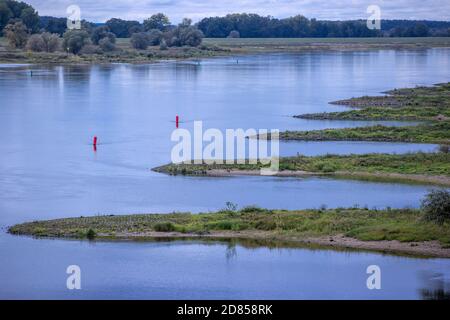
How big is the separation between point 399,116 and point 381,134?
9.97 m

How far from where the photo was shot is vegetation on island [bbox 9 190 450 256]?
28.2 m

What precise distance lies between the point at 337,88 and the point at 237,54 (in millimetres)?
72928

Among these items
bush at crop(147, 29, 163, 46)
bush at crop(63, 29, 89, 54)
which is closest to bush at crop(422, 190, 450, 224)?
bush at crop(63, 29, 89, 54)

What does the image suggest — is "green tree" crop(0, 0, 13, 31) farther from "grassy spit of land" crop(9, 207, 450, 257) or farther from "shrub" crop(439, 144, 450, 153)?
"grassy spit of land" crop(9, 207, 450, 257)

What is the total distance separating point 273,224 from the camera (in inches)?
1171

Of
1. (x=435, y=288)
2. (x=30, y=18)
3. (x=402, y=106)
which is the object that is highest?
(x=30, y=18)

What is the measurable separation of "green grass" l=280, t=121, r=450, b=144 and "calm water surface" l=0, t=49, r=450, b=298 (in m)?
1.47

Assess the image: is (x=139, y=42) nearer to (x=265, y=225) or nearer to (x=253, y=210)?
(x=253, y=210)

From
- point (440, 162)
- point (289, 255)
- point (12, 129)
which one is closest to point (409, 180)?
point (440, 162)

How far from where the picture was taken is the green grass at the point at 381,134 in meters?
49.8

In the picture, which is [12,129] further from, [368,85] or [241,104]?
[368,85]

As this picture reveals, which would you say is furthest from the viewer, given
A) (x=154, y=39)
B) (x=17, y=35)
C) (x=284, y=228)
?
(x=154, y=39)

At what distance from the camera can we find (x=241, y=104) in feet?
230

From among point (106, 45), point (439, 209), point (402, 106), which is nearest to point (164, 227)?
point (439, 209)
